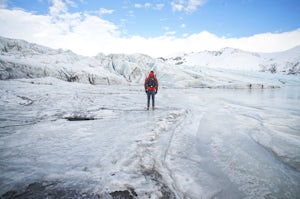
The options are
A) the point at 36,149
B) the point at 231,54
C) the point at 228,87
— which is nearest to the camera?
the point at 36,149

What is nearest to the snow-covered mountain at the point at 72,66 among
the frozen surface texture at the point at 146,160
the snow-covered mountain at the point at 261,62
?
the frozen surface texture at the point at 146,160

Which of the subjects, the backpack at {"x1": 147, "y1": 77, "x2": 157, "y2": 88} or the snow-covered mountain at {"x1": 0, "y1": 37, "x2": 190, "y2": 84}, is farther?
the snow-covered mountain at {"x1": 0, "y1": 37, "x2": 190, "y2": 84}

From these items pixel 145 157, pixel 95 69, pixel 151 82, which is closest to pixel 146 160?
pixel 145 157

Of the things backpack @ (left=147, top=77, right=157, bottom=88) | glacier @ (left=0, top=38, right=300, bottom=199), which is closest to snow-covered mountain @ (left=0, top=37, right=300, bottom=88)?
glacier @ (left=0, top=38, right=300, bottom=199)

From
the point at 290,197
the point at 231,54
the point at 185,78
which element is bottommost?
the point at 290,197

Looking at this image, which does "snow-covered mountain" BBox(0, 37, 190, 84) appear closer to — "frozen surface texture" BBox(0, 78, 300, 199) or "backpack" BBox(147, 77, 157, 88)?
"frozen surface texture" BBox(0, 78, 300, 199)

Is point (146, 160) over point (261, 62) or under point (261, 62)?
under

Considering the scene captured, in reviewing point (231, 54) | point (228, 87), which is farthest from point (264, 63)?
point (228, 87)

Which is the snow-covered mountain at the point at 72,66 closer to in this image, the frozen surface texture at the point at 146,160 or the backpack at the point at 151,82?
the frozen surface texture at the point at 146,160

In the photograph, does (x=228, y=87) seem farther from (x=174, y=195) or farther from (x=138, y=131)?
(x=174, y=195)

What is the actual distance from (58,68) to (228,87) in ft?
62.1

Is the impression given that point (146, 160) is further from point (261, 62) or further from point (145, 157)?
point (261, 62)

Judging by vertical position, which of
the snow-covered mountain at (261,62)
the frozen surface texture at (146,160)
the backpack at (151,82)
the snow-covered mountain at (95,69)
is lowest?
the frozen surface texture at (146,160)

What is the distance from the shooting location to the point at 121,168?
2.35 m
